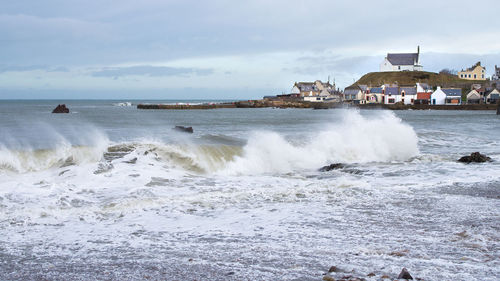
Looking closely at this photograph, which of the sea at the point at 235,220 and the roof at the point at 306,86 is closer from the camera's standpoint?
the sea at the point at 235,220

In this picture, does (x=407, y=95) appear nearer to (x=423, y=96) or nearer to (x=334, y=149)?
(x=423, y=96)

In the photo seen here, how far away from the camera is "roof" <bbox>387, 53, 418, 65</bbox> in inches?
4555

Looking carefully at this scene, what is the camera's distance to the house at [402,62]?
4545 inches

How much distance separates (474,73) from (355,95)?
40.2 metres

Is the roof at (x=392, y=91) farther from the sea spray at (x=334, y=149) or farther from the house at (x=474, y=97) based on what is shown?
the sea spray at (x=334, y=149)

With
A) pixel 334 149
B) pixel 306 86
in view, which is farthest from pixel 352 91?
pixel 334 149

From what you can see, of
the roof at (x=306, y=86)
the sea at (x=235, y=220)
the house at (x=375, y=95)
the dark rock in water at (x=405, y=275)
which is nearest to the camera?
the dark rock in water at (x=405, y=275)

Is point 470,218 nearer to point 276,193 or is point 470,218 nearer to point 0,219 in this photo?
point 276,193

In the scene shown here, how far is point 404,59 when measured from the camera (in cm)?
11612

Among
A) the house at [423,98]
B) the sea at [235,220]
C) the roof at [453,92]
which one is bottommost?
the sea at [235,220]

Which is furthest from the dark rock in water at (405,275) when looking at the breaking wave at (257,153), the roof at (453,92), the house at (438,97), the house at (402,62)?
the house at (402,62)

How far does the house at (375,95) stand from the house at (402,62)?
2806 centimetres

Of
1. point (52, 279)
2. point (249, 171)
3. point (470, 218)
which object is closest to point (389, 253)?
point (470, 218)

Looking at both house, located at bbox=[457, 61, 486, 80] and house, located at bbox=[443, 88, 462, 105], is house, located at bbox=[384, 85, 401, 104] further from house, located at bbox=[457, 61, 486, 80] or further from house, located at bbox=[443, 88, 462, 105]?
house, located at bbox=[457, 61, 486, 80]
